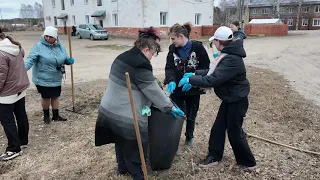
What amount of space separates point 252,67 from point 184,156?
7641mm

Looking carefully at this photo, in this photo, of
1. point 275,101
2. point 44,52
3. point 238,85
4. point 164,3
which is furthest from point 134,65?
point 164,3

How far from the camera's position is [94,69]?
10914 millimetres

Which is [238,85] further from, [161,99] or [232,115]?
[161,99]

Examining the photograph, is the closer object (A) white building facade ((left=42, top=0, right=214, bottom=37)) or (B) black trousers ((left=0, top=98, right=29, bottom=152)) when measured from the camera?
(B) black trousers ((left=0, top=98, right=29, bottom=152))

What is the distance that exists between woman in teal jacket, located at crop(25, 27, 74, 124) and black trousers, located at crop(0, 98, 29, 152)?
2.41 ft

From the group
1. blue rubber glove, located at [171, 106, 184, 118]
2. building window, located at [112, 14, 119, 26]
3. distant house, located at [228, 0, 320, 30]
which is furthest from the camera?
distant house, located at [228, 0, 320, 30]

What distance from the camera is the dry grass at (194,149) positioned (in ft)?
11.1

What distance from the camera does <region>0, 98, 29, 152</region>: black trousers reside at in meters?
3.66

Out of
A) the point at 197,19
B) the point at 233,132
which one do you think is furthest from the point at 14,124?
the point at 197,19

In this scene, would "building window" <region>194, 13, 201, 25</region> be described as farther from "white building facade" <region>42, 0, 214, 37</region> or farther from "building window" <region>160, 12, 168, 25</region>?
"building window" <region>160, 12, 168, 25</region>

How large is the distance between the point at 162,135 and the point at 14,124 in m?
1.97

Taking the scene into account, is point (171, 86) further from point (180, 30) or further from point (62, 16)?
point (62, 16)

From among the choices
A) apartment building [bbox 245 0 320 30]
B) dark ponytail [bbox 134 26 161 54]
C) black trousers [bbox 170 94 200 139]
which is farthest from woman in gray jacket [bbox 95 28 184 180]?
apartment building [bbox 245 0 320 30]

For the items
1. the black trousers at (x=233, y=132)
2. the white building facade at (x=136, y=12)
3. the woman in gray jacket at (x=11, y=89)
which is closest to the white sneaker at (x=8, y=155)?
the woman in gray jacket at (x=11, y=89)
